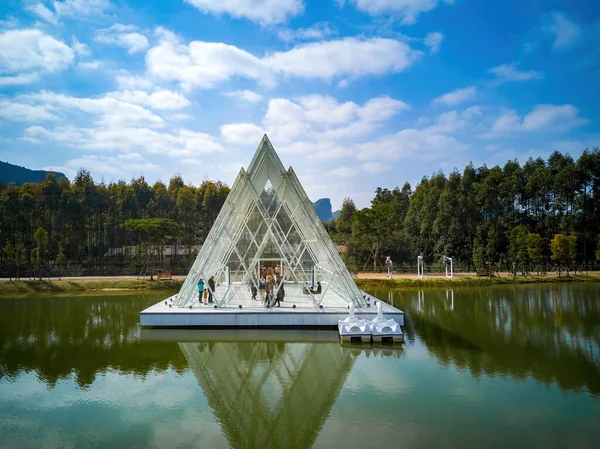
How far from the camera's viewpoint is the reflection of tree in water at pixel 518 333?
12.3 metres

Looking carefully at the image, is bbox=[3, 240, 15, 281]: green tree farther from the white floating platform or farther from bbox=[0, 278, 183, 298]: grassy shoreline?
the white floating platform

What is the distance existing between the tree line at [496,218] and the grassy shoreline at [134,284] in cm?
791

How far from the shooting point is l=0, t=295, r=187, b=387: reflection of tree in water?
1302 cm

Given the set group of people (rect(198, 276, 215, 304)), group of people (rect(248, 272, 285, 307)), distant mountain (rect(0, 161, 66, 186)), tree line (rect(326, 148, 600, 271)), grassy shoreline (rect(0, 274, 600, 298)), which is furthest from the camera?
distant mountain (rect(0, 161, 66, 186))

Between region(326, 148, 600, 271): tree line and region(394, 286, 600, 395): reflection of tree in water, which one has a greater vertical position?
region(326, 148, 600, 271): tree line

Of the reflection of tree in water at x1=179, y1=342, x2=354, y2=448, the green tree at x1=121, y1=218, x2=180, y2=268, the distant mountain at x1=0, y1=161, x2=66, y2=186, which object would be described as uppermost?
the distant mountain at x1=0, y1=161, x2=66, y2=186

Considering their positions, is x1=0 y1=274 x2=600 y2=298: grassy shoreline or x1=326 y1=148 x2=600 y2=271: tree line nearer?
x1=0 y1=274 x2=600 y2=298: grassy shoreline

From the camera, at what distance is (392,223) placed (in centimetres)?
5603

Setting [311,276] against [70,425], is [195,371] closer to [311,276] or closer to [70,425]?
[70,425]

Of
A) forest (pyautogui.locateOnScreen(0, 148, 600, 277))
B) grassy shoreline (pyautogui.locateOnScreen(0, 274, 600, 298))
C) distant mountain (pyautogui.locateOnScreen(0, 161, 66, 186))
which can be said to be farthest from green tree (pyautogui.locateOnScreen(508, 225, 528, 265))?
distant mountain (pyautogui.locateOnScreen(0, 161, 66, 186))

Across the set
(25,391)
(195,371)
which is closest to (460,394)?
(195,371)

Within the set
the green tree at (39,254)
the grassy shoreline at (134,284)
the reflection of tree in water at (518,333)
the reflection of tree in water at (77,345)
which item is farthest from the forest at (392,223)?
the reflection of tree in water at (77,345)

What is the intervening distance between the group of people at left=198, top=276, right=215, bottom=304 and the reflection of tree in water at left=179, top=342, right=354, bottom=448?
4050mm

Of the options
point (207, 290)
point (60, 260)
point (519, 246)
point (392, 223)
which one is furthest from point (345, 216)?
point (207, 290)
